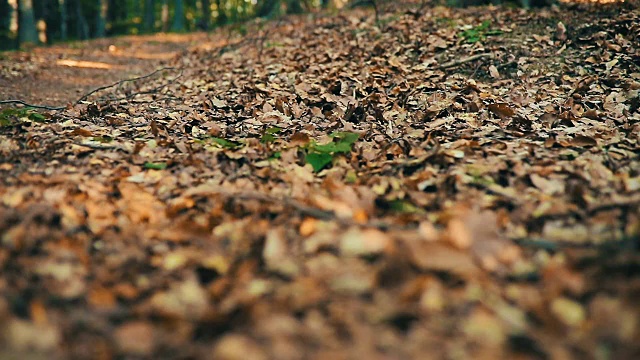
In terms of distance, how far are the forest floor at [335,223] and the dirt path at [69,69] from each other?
3365mm

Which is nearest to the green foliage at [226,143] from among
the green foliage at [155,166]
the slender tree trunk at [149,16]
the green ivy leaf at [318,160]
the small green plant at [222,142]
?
the small green plant at [222,142]

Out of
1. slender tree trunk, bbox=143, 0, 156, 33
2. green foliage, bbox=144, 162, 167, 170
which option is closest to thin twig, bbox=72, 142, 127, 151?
green foliage, bbox=144, 162, 167, 170

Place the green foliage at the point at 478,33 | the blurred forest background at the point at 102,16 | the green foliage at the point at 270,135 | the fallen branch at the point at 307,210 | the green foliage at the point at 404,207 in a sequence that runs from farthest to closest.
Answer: the blurred forest background at the point at 102,16 → the green foliage at the point at 478,33 → the green foliage at the point at 270,135 → the green foliage at the point at 404,207 → the fallen branch at the point at 307,210

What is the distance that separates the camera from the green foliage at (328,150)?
2840mm

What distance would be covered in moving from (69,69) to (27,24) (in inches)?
258

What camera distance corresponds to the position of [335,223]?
202 centimetres

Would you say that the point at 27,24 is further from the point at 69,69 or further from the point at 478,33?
the point at 478,33

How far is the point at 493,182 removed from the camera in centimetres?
241

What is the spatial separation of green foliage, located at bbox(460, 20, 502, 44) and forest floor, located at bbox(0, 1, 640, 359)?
1.51 metres

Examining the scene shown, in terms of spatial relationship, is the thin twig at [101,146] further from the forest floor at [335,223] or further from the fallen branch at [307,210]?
the fallen branch at [307,210]

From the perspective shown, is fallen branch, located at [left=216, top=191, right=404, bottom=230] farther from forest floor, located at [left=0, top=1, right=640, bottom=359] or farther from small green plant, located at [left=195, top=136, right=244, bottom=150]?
small green plant, located at [left=195, top=136, right=244, bottom=150]

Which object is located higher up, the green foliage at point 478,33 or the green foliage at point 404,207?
the green foliage at point 478,33

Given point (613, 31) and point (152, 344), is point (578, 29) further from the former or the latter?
point (152, 344)

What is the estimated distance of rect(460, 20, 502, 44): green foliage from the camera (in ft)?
19.6
